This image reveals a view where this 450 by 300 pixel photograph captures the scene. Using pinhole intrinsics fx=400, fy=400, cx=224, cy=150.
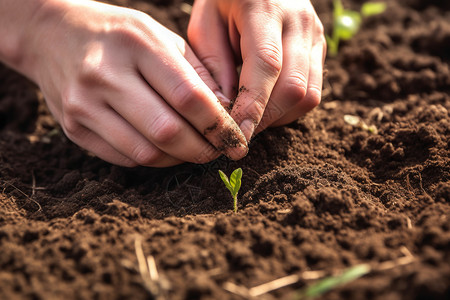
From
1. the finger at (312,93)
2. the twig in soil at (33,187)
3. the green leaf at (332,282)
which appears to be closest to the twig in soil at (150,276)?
the green leaf at (332,282)

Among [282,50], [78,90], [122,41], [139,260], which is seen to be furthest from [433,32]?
[139,260]

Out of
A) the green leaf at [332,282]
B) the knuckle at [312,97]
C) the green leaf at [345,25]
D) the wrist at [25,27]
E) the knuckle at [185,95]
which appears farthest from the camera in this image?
the green leaf at [345,25]

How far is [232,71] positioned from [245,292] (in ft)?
2.97

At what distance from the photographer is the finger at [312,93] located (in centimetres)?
153

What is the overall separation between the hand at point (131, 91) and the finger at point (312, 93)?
0.95 feet

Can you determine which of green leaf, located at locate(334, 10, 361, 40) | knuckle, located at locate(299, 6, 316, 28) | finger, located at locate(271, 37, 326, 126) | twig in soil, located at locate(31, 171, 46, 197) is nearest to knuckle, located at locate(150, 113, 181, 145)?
finger, located at locate(271, 37, 326, 126)

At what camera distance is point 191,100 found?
1.30 metres

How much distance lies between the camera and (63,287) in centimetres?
101

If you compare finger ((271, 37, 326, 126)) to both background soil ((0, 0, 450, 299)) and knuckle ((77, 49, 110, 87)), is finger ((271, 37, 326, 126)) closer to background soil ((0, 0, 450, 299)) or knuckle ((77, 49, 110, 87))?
background soil ((0, 0, 450, 299))

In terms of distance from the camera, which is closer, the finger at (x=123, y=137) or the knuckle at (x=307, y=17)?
the finger at (x=123, y=137)

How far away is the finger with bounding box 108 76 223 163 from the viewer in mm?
1340

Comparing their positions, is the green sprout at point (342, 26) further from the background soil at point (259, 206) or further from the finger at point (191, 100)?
the finger at point (191, 100)

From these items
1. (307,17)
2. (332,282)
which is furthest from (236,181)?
(307,17)

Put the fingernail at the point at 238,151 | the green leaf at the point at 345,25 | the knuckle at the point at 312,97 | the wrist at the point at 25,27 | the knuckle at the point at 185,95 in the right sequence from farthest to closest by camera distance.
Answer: the green leaf at the point at 345,25 → the wrist at the point at 25,27 → the knuckle at the point at 312,97 → the fingernail at the point at 238,151 → the knuckle at the point at 185,95
